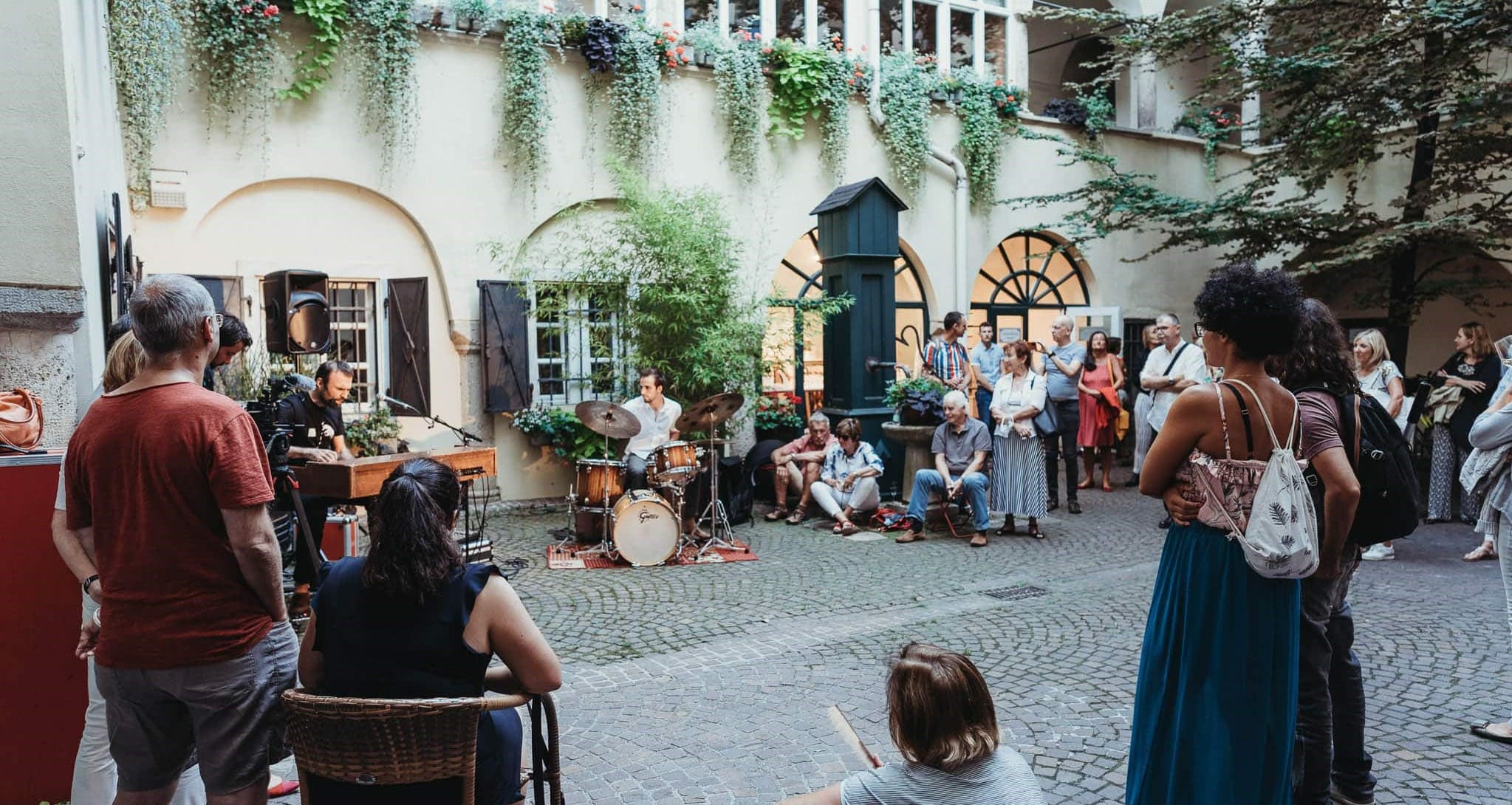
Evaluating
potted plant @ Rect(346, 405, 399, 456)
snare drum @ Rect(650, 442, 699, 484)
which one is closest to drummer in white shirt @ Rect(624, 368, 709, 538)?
snare drum @ Rect(650, 442, 699, 484)

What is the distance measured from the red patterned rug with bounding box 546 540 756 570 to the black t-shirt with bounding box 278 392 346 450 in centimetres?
193

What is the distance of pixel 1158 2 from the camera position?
46.9 feet

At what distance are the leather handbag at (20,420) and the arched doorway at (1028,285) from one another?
11632 mm

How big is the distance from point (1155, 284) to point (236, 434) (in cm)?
1480

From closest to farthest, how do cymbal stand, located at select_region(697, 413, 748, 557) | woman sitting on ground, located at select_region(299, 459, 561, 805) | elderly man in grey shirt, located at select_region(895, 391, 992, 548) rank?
1. woman sitting on ground, located at select_region(299, 459, 561, 805)
2. cymbal stand, located at select_region(697, 413, 748, 557)
3. elderly man in grey shirt, located at select_region(895, 391, 992, 548)

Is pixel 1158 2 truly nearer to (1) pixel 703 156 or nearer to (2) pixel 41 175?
(1) pixel 703 156

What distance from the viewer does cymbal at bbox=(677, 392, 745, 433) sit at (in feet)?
27.0

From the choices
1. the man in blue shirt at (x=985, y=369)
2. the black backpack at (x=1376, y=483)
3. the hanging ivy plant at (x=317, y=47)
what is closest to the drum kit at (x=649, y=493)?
the man in blue shirt at (x=985, y=369)

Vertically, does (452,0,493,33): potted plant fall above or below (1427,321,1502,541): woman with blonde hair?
above

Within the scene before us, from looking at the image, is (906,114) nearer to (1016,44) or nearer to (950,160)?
(950,160)

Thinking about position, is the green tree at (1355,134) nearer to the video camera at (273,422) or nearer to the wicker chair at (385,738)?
Answer: the video camera at (273,422)

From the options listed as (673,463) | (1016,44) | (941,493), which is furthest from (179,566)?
(1016,44)

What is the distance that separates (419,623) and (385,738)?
27 cm

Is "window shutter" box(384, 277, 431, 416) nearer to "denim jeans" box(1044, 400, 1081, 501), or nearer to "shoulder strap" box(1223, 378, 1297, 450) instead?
"denim jeans" box(1044, 400, 1081, 501)
